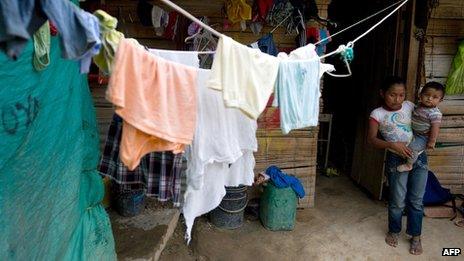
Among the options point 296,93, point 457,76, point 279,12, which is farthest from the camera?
point 457,76

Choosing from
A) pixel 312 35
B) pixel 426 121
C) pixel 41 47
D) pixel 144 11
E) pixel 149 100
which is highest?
pixel 144 11

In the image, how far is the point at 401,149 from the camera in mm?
3740

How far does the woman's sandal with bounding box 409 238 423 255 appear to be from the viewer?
13.0 feet

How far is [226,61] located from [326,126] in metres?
5.14

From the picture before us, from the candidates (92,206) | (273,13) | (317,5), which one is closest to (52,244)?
(92,206)

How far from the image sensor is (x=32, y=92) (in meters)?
2.04

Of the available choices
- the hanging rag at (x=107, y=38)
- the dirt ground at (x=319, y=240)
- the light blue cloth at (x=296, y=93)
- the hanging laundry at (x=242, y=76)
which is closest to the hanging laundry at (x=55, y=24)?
the hanging rag at (x=107, y=38)

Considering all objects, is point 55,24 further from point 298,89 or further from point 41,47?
point 298,89

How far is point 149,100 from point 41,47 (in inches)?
29.1

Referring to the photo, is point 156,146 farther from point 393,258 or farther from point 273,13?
point 393,258

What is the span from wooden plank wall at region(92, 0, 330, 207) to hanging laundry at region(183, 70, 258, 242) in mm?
2000

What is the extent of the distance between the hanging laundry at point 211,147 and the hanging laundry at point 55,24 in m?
1.09

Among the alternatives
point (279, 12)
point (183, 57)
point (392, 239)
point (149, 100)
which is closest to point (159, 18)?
point (279, 12)

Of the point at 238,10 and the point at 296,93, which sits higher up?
the point at 238,10
